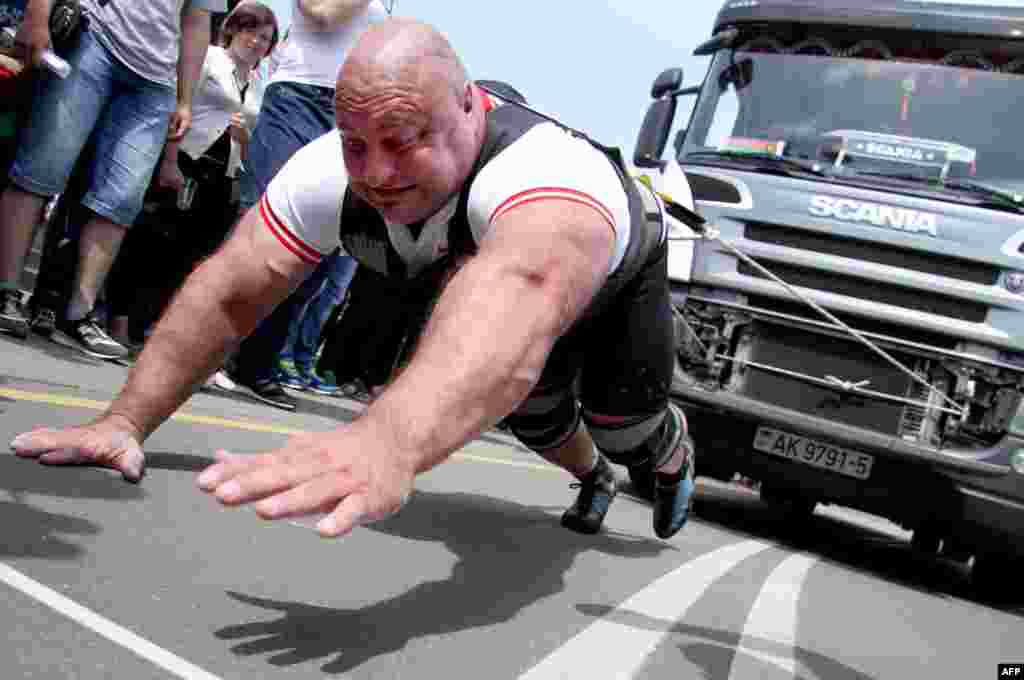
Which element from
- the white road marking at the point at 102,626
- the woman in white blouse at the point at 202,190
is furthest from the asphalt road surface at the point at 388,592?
the woman in white blouse at the point at 202,190

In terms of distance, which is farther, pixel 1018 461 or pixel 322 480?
pixel 1018 461

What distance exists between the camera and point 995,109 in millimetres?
5891

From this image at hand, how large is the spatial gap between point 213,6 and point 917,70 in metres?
3.43

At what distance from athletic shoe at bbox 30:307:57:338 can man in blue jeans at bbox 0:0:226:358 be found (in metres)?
0.06

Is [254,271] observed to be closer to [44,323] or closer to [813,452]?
[44,323]

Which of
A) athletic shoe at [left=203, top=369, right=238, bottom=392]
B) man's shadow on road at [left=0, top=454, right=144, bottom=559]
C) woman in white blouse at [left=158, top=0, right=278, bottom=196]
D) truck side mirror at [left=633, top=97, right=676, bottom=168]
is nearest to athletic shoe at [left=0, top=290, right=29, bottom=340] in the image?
athletic shoe at [left=203, top=369, right=238, bottom=392]

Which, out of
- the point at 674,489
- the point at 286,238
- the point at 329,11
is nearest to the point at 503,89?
the point at 286,238

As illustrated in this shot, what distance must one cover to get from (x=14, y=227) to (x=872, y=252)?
3.76m

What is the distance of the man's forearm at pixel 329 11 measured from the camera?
5.19 m

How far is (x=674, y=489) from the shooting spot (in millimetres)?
4090

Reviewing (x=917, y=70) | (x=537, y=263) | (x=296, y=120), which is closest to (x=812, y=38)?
(x=917, y=70)

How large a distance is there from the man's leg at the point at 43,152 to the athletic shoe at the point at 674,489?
2.72m

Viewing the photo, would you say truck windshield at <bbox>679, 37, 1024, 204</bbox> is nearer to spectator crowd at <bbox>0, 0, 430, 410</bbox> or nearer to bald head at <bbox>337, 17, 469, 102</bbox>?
spectator crowd at <bbox>0, 0, 430, 410</bbox>

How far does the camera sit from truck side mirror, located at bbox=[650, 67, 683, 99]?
712cm
